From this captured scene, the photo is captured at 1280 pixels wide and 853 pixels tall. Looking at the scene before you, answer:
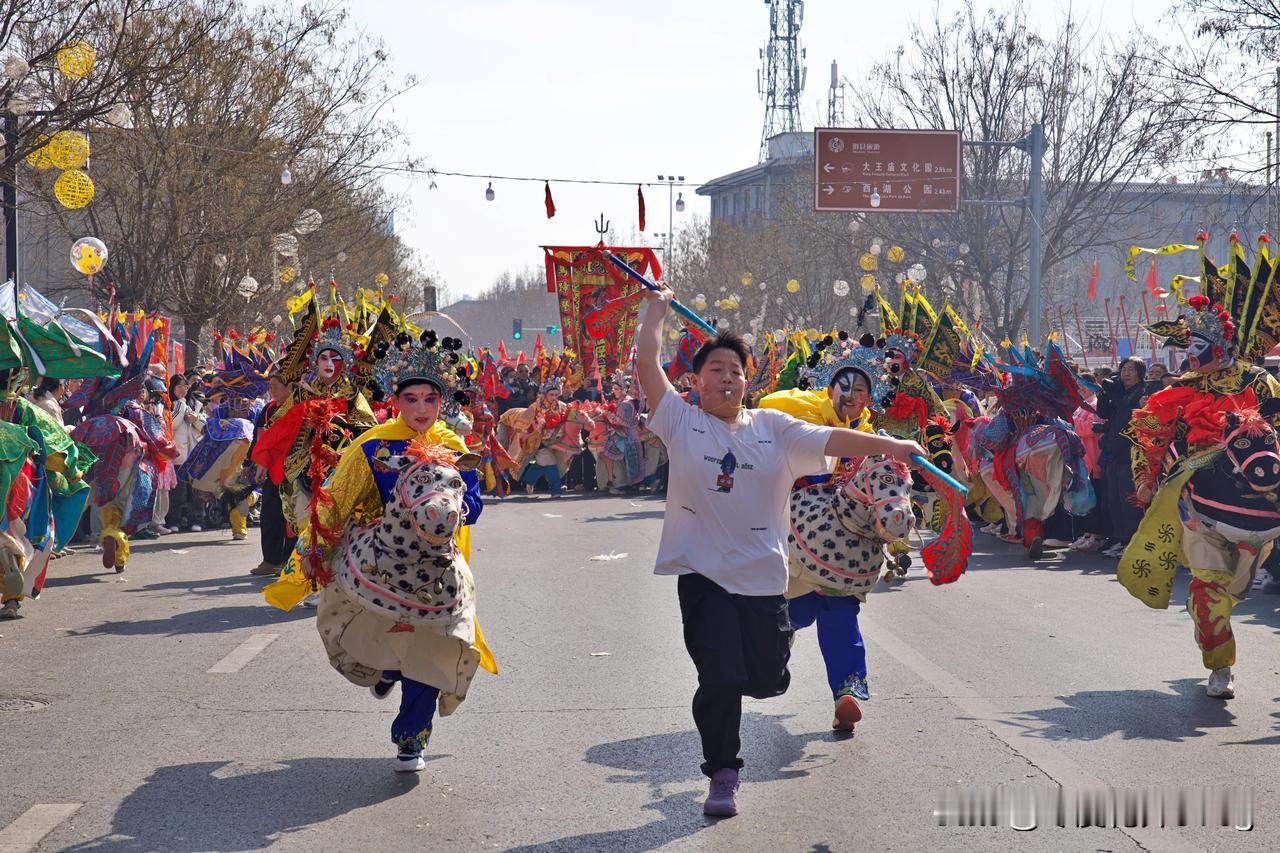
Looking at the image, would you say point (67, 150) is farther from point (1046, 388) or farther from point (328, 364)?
point (1046, 388)

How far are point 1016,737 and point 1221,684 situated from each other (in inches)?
63.4

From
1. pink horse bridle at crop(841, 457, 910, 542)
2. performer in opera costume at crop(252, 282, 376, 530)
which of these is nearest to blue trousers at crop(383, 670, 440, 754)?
pink horse bridle at crop(841, 457, 910, 542)

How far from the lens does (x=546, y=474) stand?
25234 millimetres

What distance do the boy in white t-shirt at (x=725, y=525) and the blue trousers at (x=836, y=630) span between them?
56.2 inches

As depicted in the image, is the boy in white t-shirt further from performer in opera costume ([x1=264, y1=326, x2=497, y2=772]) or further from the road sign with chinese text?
the road sign with chinese text

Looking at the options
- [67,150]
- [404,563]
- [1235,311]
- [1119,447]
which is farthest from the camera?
[67,150]

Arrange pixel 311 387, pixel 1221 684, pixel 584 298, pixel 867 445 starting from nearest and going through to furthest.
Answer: pixel 867 445 → pixel 1221 684 → pixel 311 387 → pixel 584 298

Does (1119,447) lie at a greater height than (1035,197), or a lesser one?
lesser

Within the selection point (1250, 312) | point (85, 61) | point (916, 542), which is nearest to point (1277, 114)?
point (916, 542)

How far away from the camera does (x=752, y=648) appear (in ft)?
19.6

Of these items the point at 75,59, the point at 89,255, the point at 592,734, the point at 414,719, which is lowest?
the point at 592,734

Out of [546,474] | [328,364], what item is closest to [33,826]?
[328,364]

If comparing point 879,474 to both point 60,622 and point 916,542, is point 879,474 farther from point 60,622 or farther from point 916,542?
point 916,542

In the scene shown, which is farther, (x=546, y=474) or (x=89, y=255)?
(x=546, y=474)
